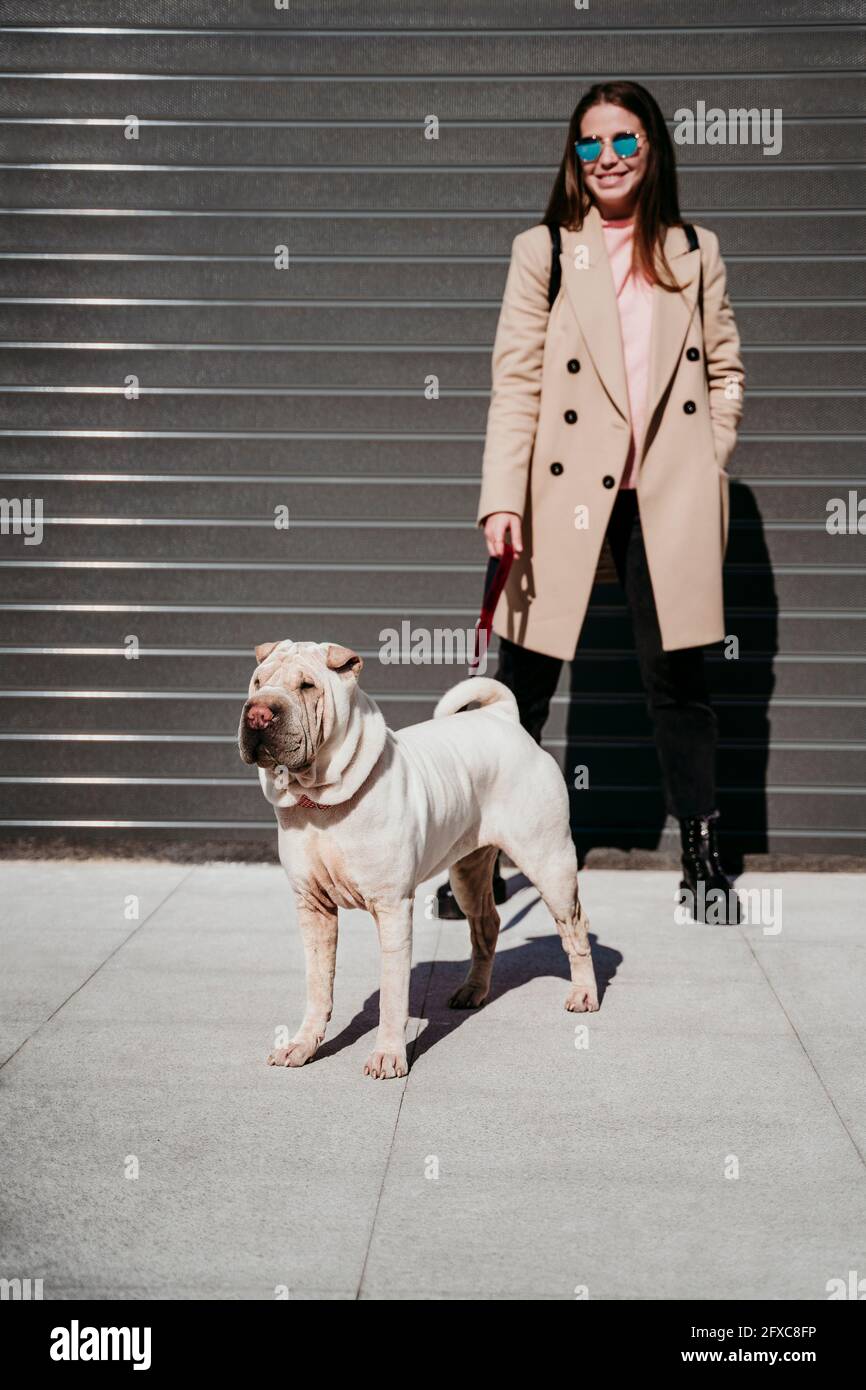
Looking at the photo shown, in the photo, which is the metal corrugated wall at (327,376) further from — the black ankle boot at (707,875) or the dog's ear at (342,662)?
the dog's ear at (342,662)

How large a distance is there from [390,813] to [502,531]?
151 centimetres

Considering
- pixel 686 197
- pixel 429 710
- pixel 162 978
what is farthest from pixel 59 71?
pixel 162 978

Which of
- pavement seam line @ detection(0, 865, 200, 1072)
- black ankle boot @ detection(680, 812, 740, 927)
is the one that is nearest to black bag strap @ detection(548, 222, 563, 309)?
black ankle boot @ detection(680, 812, 740, 927)

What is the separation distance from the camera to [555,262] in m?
4.89

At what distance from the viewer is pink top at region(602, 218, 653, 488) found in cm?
491

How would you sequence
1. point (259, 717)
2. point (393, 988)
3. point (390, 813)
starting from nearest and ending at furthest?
point (259, 717)
point (390, 813)
point (393, 988)

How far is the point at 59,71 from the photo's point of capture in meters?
6.30

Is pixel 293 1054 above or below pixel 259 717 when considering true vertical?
below

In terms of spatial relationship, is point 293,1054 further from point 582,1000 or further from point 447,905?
point 447,905

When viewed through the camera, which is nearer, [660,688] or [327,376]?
[660,688]

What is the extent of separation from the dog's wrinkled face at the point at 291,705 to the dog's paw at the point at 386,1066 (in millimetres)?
806

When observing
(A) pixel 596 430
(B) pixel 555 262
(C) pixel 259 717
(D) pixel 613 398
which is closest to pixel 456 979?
(C) pixel 259 717

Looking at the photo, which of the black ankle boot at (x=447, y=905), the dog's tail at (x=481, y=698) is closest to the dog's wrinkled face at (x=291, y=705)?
the dog's tail at (x=481, y=698)
